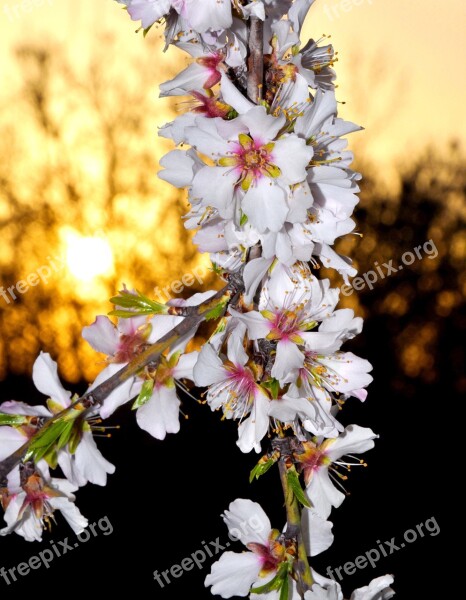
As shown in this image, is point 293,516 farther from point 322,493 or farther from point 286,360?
point 286,360

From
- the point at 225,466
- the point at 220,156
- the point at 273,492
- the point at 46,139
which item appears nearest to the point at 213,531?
the point at 225,466

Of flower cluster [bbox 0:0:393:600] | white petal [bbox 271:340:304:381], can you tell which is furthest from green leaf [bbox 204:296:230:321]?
white petal [bbox 271:340:304:381]

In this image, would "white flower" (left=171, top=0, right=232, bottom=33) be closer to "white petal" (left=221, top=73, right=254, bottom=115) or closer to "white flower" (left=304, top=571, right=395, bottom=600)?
"white petal" (left=221, top=73, right=254, bottom=115)

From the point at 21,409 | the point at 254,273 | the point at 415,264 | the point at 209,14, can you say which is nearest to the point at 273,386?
the point at 254,273

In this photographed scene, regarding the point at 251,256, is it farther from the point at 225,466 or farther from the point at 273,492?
the point at 225,466

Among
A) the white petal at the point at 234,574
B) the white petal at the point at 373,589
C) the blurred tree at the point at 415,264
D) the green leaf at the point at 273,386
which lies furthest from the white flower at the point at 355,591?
the blurred tree at the point at 415,264

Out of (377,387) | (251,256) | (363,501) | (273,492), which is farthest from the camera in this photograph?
(377,387)
